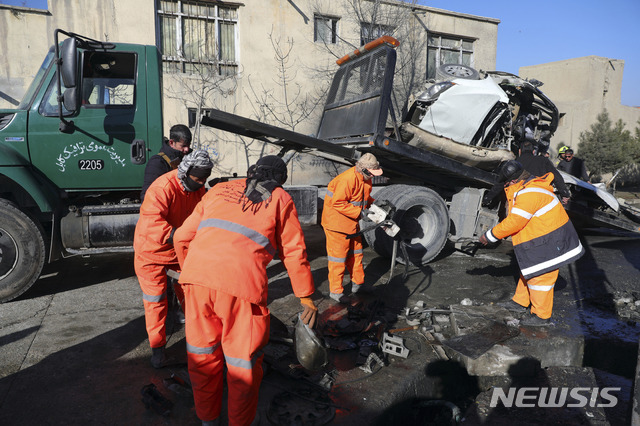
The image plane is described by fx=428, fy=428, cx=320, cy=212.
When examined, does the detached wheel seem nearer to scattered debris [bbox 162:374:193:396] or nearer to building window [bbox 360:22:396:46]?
scattered debris [bbox 162:374:193:396]

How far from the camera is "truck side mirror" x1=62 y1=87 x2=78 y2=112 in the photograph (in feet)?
13.1

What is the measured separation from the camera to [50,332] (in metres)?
3.62

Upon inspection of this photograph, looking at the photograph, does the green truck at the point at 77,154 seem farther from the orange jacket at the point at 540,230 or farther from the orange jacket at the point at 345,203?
the orange jacket at the point at 540,230

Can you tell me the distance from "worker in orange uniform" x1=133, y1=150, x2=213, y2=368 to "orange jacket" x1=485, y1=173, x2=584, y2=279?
270 centimetres

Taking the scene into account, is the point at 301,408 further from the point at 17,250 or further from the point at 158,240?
the point at 17,250

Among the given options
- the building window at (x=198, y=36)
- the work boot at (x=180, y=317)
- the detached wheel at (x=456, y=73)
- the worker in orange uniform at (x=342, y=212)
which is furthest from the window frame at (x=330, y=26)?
the work boot at (x=180, y=317)

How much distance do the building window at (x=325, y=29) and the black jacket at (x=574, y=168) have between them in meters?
7.45

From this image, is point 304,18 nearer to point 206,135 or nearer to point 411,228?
point 206,135

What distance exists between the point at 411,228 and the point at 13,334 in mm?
4487

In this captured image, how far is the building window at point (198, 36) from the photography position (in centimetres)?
1095

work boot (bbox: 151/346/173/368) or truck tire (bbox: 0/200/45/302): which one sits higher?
truck tire (bbox: 0/200/45/302)

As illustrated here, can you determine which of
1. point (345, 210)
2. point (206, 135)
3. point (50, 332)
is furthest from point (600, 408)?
point (206, 135)

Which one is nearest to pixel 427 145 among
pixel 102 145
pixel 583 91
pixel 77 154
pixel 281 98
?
pixel 102 145

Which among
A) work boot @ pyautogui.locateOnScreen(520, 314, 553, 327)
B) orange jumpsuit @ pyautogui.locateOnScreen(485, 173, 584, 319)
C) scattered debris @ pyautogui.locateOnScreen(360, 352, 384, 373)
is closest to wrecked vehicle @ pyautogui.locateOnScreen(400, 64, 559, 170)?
orange jumpsuit @ pyautogui.locateOnScreen(485, 173, 584, 319)
